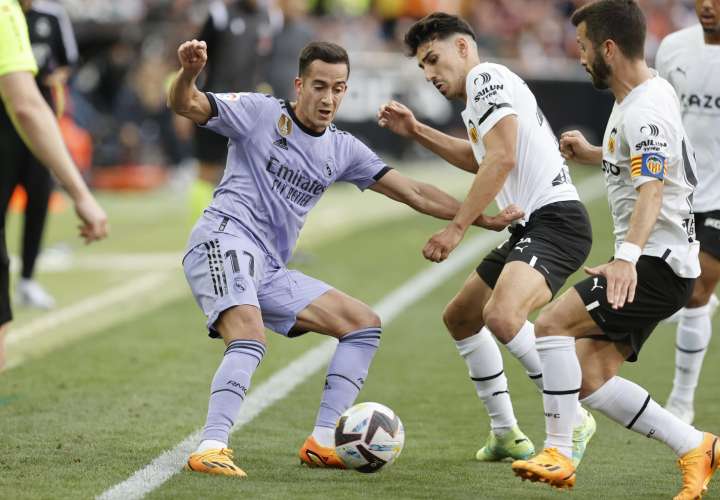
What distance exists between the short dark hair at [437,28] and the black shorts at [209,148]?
6454 mm

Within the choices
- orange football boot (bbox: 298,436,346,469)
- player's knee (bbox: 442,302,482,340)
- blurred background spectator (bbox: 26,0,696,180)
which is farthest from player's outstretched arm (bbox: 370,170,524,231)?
blurred background spectator (bbox: 26,0,696,180)

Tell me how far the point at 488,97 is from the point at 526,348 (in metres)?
1.20

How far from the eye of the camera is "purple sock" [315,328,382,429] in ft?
20.4

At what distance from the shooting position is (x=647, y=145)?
17.6 ft

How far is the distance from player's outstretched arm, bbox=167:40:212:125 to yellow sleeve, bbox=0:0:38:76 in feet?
2.46

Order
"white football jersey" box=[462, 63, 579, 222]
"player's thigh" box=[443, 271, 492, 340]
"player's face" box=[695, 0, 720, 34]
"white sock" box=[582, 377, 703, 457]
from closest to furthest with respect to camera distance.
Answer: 1. "white sock" box=[582, 377, 703, 457]
2. "white football jersey" box=[462, 63, 579, 222]
3. "player's thigh" box=[443, 271, 492, 340]
4. "player's face" box=[695, 0, 720, 34]

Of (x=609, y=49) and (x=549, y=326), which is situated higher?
(x=609, y=49)

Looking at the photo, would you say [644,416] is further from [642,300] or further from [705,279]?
[705,279]

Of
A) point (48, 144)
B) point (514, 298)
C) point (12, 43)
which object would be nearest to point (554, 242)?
point (514, 298)

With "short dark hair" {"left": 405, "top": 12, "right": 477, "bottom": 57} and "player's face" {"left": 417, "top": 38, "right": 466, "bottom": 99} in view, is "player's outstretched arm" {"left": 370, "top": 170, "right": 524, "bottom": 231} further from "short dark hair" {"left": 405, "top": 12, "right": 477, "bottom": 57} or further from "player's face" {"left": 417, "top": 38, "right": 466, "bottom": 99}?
"short dark hair" {"left": 405, "top": 12, "right": 477, "bottom": 57}

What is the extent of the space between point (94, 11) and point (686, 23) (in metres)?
12.0

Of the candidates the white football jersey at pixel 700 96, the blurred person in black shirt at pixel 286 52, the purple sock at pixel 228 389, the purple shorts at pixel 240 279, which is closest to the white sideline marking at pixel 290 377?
the purple sock at pixel 228 389

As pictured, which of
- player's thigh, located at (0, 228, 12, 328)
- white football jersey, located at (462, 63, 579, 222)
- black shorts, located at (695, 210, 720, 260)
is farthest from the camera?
player's thigh, located at (0, 228, 12, 328)

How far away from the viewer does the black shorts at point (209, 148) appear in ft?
41.9
